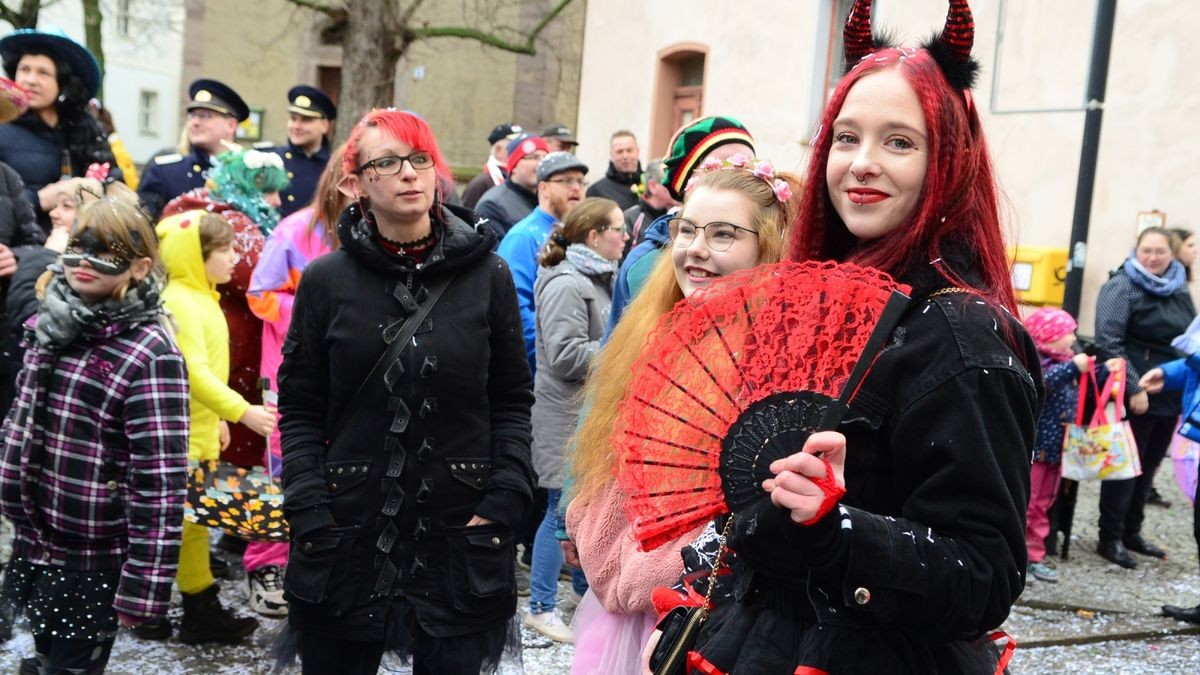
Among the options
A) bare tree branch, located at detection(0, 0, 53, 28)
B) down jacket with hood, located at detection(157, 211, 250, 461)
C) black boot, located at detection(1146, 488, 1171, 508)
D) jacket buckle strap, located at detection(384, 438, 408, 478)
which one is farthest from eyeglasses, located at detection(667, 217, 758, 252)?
bare tree branch, located at detection(0, 0, 53, 28)

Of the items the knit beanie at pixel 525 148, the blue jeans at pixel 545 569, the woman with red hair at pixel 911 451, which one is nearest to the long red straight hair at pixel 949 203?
the woman with red hair at pixel 911 451

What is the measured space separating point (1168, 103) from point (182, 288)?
29.6 ft

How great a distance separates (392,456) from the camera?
124 inches

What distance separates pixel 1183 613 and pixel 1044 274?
559cm

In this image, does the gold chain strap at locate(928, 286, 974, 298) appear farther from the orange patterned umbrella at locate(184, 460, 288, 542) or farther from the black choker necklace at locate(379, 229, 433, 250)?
the orange patterned umbrella at locate(184, 460, 288, 542)

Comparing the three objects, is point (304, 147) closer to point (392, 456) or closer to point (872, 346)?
point (392, 456)

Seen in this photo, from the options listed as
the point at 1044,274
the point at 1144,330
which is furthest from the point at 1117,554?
the point at 1044,274

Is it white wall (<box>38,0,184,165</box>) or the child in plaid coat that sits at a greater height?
white wall (<box>38,0,184,165</box>)

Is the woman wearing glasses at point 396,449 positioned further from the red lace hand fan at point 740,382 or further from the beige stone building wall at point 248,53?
the beige stone building wall at point 248,53

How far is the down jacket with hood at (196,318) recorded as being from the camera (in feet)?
15.2

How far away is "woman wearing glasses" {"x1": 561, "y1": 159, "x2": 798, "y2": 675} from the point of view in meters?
3.00

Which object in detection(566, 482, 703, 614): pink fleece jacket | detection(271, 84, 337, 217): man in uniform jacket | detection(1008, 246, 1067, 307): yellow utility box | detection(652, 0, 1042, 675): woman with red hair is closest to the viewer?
detection(652, 0, 1042, 675): woman with red hair

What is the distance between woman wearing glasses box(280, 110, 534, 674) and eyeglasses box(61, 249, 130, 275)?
2.65ft

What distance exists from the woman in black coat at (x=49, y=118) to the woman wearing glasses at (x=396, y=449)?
11.0 ft
